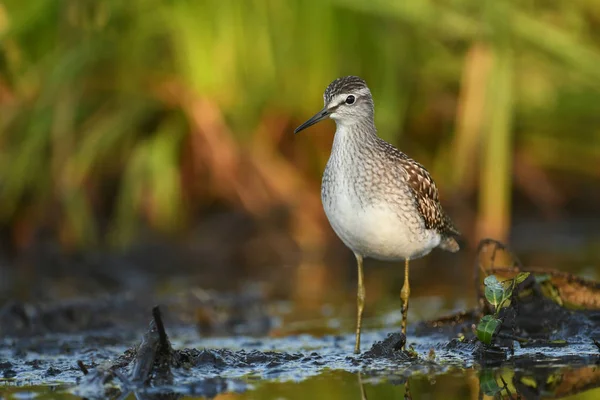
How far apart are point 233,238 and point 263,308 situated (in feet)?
8.28

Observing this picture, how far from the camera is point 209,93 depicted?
1066 centimetres

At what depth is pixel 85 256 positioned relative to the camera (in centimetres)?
1010

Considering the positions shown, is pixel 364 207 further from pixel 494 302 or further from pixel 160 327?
pixel 160 327

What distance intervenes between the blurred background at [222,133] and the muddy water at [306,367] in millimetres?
2243

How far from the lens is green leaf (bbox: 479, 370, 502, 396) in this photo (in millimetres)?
4711

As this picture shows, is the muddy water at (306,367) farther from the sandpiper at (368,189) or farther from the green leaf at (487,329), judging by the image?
the sandpiper at (368,189)

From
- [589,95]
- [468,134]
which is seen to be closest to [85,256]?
[468,134]

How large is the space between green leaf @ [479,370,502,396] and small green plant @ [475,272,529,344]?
258 millimetres

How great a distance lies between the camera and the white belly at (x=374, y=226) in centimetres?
601

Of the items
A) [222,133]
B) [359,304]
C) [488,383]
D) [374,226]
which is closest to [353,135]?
[374,226]

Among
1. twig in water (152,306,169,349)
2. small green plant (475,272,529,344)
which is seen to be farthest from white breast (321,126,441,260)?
twig in water (152,306,169,349)

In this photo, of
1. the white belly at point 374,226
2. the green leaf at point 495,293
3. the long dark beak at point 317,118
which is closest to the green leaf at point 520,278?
the green leaf at point 495,293

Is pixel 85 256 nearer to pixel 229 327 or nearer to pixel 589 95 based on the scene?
pixel 229 327

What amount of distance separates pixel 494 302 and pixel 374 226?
0.91 meters
